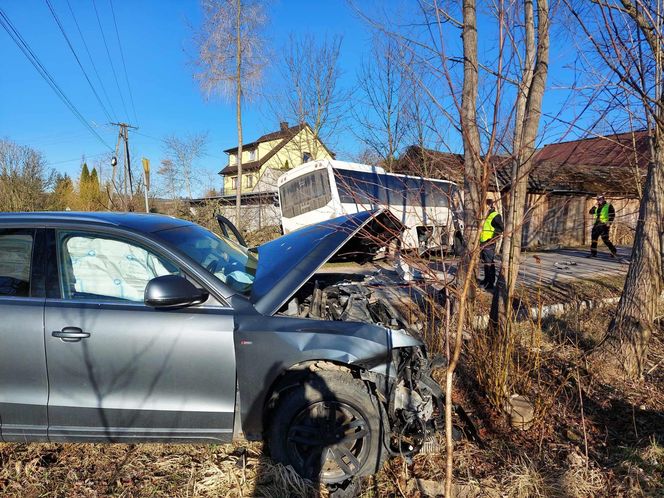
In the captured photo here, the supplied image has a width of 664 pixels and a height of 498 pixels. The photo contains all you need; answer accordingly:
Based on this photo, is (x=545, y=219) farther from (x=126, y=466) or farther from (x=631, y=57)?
(x=126, y=466)

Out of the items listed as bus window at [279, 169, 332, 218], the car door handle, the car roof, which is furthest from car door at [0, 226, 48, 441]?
bus window at [279, 169, 332, 218]

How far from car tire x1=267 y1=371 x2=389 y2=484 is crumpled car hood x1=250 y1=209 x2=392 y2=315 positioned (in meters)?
0.55

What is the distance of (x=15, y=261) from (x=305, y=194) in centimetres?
1036

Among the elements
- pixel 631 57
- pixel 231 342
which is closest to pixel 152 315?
pixel 231 342

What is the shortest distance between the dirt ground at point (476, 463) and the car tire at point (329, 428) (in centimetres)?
14

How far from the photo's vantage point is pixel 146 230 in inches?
105

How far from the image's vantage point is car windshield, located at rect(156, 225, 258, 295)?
8.91ft

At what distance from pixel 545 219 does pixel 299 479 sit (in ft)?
7.19

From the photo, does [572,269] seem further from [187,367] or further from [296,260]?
[187,367]

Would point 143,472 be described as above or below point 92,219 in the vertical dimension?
below

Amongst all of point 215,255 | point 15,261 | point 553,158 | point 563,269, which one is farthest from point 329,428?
point 563,269

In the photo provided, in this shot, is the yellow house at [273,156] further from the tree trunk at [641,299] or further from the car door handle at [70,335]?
the car door handle at [70,335]

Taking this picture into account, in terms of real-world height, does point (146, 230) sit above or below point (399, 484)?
above

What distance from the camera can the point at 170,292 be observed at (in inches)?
90.0
